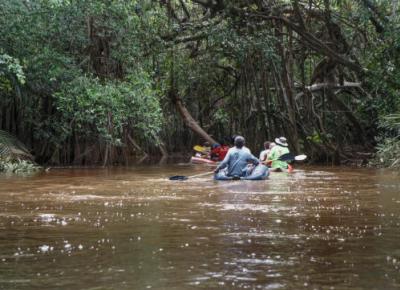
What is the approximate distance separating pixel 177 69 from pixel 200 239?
16.6 m

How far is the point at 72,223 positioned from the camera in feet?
19.4

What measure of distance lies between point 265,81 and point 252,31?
2147 mm

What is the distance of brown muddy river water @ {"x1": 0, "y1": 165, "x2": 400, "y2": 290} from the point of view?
368 cm

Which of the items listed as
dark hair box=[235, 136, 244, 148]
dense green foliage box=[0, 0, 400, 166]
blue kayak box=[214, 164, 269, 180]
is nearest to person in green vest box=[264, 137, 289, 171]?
blue kayak box=[214, 164, 269, 180]

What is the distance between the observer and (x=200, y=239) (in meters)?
4.98

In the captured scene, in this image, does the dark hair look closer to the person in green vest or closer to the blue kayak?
the blue kayak

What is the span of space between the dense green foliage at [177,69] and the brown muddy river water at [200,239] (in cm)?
683

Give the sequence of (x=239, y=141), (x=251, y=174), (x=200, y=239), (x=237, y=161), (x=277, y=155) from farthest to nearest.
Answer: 1. (x=277, y=155)
2. (x=251, y=174)
3. (x=237, y=161)
4. (x=239, y=141)
5. (x=200, y=239)

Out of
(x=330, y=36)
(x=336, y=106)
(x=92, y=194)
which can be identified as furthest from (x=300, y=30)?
(x=92, y=194)

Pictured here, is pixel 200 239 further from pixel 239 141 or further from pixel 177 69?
pixel 177 69

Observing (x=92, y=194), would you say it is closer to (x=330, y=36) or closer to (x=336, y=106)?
(x=330, y=36)

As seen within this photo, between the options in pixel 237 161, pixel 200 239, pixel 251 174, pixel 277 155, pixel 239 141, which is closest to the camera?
pixel 200 239

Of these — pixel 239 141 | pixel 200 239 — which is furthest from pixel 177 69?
pixel 200 239

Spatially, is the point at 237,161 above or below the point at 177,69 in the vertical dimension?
below
